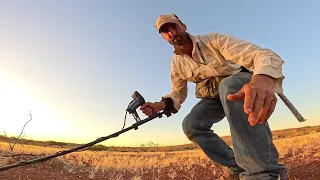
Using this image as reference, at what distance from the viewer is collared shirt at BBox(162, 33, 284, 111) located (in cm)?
276

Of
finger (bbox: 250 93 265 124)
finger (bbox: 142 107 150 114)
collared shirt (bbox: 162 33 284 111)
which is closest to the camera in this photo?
finger (bbox: 250 93 265 124)

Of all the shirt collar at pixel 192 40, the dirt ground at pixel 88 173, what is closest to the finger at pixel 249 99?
the shirt collar at pixel 192 40

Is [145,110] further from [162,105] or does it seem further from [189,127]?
[189,127]

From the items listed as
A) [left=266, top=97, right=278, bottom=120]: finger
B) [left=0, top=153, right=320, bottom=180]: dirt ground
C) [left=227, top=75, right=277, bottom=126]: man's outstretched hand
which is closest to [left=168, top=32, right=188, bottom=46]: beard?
[left=227, top=75, right=277, bottom=126]: man's outstretched hand

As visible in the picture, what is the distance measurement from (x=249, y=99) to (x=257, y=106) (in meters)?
0.06

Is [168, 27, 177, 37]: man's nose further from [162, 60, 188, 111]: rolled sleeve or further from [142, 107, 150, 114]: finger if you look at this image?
[142, 107, 150, 114]: finger

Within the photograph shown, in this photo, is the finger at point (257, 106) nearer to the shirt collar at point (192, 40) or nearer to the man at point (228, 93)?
the man at point (228, 93)

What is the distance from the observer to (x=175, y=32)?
13.6 ft

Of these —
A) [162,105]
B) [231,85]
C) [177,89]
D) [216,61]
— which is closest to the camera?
[231,85]

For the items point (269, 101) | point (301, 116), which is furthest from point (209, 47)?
point (269, 101)

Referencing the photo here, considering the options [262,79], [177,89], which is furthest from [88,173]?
[262,79]

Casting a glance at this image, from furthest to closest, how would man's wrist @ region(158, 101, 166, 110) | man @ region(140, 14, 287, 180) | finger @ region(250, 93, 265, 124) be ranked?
man's wrist @ region(158, 101, 166, 110)
man @ region(140, 14, 287, 180)
finger @ region(250, 93, 265, 124)

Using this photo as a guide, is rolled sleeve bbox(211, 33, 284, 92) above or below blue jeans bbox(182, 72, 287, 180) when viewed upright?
above

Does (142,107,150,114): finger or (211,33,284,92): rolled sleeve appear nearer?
(211,33,284,92): rolled sleeve
